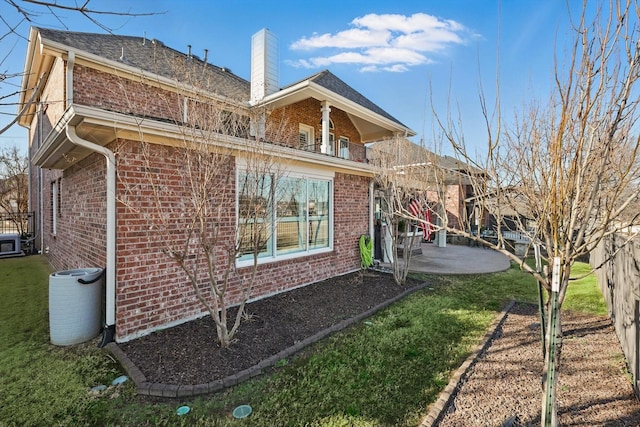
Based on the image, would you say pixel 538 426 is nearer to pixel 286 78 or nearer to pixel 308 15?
pixel 308 15

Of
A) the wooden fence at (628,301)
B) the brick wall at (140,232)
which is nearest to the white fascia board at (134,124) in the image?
the brick wall at (140,232)

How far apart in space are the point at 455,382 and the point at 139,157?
17.5 ft

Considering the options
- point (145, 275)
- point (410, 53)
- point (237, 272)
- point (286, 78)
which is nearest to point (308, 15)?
point (286, 78)

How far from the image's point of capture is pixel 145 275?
15.1ft

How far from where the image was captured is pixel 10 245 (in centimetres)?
1155

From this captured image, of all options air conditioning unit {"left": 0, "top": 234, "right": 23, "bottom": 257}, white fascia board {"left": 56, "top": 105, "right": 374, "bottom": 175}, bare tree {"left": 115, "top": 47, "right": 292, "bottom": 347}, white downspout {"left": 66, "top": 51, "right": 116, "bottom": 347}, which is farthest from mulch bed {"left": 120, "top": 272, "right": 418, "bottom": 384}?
air conditioning unit {"left": 0, "top": 234, "right": 23, "bottom": 257}

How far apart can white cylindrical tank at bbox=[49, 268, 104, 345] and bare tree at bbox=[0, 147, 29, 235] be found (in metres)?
17.1

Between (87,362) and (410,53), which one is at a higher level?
(410,53)

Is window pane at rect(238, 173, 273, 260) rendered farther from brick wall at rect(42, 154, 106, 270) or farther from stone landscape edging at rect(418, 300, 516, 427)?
stone landscape edging at rect(418, 300, 516, 427)

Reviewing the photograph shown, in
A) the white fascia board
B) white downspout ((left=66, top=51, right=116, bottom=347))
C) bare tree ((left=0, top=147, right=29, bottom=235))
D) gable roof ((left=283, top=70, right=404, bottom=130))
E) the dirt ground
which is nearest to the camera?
the dirt ground

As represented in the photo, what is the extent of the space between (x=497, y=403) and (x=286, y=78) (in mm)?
10104

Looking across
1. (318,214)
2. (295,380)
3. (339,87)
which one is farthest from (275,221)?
(339,87)

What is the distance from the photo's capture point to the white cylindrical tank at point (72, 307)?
14.2ft

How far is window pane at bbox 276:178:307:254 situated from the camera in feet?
22.0
